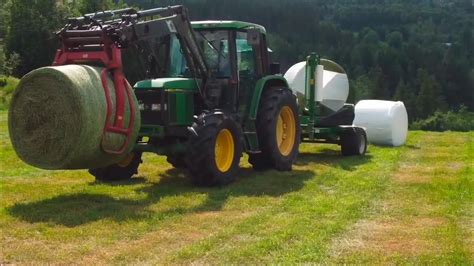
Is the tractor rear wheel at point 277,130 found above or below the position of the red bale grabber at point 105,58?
below

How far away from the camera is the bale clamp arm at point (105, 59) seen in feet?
25.2

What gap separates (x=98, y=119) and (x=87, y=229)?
1508 mm

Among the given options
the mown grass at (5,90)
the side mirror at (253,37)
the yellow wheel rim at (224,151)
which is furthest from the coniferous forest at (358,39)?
the yellow wheel rim at (224,151)

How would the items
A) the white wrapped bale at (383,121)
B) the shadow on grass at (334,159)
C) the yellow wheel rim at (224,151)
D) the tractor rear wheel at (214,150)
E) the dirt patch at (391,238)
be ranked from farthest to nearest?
the white wrapped bale at (383,121) → the shadow on grass at (334,159) → the yellow wheel rim at (224,151) → the tractor rear wheel at (214,150) → the dirt patch at (391,238)

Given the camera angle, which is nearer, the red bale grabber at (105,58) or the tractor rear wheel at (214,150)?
the red bale grabber at (105,58)

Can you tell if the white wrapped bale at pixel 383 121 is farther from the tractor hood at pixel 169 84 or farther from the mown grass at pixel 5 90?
the mown grass at pixel 5 90

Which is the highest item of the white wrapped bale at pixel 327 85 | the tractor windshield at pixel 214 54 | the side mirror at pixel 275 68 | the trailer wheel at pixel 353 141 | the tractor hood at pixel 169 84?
the tractor windshield at pixel 214 54

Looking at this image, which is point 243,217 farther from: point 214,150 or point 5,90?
point 5,90

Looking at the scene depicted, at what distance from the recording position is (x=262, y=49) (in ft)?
35.6

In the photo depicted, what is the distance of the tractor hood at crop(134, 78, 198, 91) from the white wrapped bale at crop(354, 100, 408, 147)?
7251 millimetres

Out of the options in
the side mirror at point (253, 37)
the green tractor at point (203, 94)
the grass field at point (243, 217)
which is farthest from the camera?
the side mirror at point (253, 37)

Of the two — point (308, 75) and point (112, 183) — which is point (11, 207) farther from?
point (308, 75)

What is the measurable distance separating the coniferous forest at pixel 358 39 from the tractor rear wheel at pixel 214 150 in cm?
3350

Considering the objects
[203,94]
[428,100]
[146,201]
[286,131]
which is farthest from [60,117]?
[428,100]
